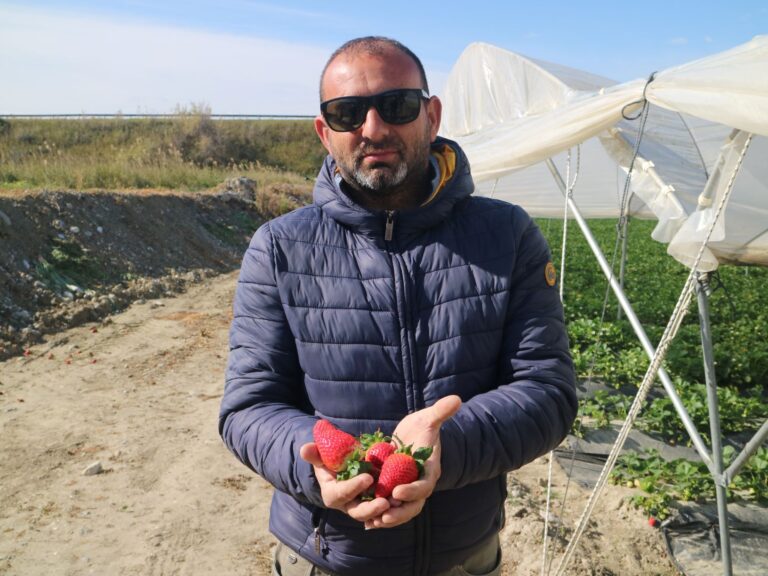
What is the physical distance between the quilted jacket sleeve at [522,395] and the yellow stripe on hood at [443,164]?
215mm

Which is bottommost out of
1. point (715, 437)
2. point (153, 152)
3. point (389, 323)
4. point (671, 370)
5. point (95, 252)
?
point (671, 370)

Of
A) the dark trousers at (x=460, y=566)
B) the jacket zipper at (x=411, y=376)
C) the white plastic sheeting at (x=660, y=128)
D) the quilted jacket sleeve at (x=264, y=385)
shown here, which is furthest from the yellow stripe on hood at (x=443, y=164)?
the white plastic sheeting at (x=660, y=128)

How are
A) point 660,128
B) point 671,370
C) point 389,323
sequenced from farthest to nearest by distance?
point 671,370
point 660,128
point 389,323

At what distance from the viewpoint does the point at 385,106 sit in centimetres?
170

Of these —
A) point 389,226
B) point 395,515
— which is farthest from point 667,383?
point 395,515

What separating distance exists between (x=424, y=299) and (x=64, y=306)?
8.27 metres

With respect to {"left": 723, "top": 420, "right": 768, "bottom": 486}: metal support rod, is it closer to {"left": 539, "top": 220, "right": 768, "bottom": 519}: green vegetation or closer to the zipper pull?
{"left": 539, "top": 220, "right": 768, "bottom": 519}: green vegetation

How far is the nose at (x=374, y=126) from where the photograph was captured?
5.55 feet

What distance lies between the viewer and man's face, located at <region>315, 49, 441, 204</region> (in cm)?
170

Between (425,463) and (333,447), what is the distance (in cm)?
20

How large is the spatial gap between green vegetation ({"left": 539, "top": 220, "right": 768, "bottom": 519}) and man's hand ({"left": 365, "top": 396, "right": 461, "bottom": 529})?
310 centimetres

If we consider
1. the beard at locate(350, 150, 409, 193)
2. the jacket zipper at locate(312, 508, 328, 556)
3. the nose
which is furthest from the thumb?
the nose

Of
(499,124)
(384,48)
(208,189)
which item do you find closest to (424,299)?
(384,48)

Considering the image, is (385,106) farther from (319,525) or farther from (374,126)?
(319,525)
